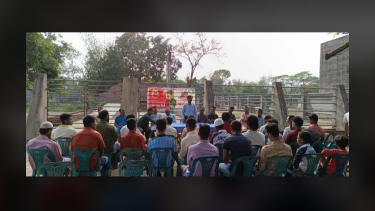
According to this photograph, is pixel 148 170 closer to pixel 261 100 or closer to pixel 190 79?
pixel 190 79

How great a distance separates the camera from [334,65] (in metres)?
6.47

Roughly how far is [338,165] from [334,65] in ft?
9.65

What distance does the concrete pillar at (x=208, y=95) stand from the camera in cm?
936

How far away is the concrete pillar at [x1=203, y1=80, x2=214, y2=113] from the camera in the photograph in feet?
30.7

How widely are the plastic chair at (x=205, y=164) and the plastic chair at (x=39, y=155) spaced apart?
1577 mm

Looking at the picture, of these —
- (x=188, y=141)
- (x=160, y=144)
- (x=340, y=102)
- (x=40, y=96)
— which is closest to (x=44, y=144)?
(x=160, y=144)

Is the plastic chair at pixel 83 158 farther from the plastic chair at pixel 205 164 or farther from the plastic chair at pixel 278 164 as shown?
the plastic chair at pixel 278 164

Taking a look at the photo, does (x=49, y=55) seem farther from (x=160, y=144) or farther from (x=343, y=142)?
(x=343, y=142)

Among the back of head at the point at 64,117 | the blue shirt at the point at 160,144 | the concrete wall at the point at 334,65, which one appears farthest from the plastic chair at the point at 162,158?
the concrete wall at the point at 334,65

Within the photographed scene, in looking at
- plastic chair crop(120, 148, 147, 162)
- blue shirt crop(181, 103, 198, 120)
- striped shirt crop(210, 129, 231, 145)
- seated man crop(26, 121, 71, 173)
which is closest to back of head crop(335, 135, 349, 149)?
striped shirt crop(210, 129, 231, 145)

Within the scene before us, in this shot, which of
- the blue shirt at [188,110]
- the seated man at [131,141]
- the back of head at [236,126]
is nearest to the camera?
the back of head at [236,126]

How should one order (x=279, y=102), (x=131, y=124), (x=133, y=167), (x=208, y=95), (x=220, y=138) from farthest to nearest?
(x=208, y=95) < (x=279, y=102) < (x=220, y=138) < (x=131, y=124) < (x=133, y=167)

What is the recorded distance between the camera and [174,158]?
14.4ft
